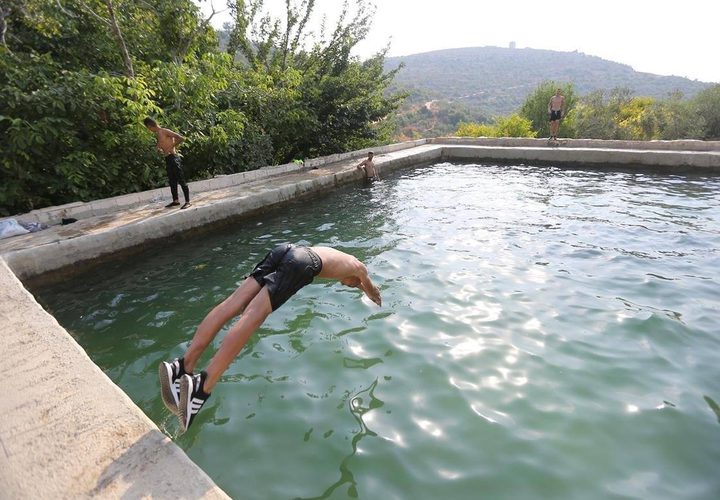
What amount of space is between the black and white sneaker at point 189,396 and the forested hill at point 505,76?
80.5 meters

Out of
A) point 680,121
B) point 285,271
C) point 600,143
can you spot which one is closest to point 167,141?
point 285,271

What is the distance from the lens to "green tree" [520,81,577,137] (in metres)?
19.8

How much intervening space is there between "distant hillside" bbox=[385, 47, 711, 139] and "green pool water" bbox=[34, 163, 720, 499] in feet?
210

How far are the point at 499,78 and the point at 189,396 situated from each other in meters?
127

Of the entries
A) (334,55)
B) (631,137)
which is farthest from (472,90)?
(334,55)

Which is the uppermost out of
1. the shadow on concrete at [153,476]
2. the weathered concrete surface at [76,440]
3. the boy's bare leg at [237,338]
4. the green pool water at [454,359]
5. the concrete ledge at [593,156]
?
the boy's bare leg at [237,338]

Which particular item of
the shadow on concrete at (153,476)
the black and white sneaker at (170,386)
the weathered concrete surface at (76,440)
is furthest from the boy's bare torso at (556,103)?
the shadow on concrete at (153,476)

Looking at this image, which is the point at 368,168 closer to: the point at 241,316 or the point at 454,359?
the point at 454,359

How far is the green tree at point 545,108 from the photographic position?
19781mm

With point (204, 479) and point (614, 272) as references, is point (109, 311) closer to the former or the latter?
point (204, 479)

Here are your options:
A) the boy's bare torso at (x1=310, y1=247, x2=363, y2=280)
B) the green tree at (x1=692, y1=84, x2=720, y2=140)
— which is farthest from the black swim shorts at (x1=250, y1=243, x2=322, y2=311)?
the green tree at (x1=692, y1=84, x2=720, y2=140)

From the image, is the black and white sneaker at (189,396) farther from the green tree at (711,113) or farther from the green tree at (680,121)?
the green tree at (711,113)

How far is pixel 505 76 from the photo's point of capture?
115 meters

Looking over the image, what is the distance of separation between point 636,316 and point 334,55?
13815 millimetres
